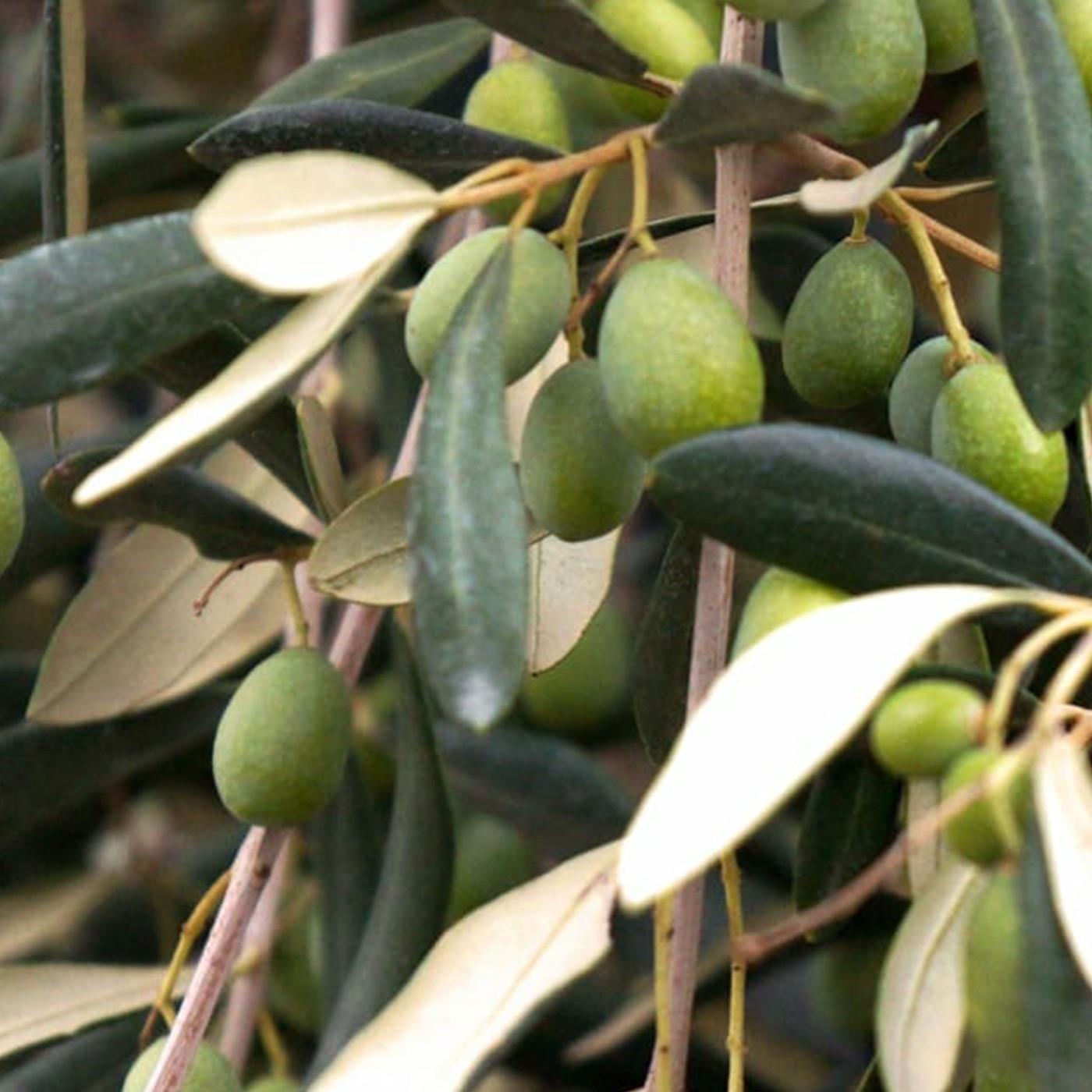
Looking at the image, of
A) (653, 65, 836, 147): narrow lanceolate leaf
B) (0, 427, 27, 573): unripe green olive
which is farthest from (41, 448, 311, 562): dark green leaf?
(653, 65, 836, 147): narrow lanceolate leaf

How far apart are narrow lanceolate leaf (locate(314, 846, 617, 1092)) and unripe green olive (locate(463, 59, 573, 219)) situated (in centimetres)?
30

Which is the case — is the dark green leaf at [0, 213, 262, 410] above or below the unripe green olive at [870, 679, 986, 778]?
above

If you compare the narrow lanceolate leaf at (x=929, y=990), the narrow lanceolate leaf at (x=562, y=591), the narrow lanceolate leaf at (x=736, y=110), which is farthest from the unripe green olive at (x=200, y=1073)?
the narrow lanceolate leaf at (x=736, y=110)

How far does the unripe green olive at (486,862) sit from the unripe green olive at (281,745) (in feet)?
1.50

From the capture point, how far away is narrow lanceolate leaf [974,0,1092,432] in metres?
0.68

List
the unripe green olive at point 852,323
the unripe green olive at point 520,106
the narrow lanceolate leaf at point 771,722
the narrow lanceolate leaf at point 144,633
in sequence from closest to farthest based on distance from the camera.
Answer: the narrow lanceolate leaf at point 771,722
the unripe green olive at point 852,323
the unripe green olive at point 520,106
the narrow lanceolate leaf at point 144,633

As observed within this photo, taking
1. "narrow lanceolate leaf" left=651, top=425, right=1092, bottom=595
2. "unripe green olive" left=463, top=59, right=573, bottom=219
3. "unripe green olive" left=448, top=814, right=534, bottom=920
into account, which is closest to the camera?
"narrow lanceolate leaf" left=651, top=425, right=1092, bottom=595

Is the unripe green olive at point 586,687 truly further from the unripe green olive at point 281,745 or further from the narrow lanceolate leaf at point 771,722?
the narrow lanceolate leaf at point 771,722

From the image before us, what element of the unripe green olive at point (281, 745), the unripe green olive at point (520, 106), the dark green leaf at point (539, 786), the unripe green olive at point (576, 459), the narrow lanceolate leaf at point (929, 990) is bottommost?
the dark green leaf at point (539, 786)

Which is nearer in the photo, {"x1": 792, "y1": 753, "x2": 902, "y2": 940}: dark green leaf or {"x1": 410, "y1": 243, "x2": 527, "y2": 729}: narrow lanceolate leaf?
{"x1": 410, "y1": 243, "x2": 527, "y2": 729}: narrow lanceolate leaf

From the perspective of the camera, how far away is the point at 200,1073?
2.70 ft

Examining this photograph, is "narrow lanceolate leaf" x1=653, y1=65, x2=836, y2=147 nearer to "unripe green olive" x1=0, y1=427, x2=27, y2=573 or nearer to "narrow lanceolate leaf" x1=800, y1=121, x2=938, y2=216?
"narrow lanceolate leaf" x1=800, y1=121, x2=938, y2=216

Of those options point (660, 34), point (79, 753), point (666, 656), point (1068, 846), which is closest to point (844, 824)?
point (666, 656)

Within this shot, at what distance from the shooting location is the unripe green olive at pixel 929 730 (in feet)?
1.84
